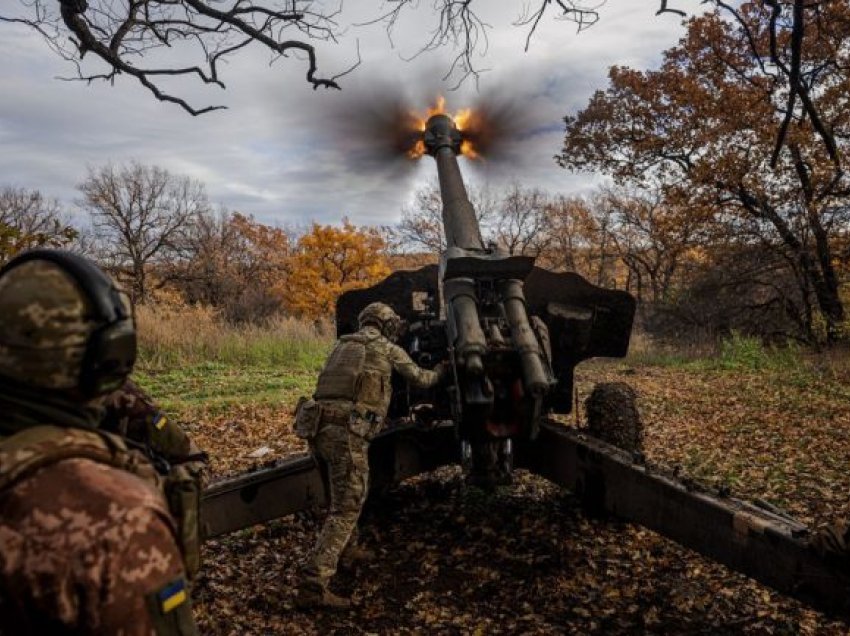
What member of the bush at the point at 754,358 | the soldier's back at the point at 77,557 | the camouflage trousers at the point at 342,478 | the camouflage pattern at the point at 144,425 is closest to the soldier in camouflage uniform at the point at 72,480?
the soldier's back at the point at 77,557

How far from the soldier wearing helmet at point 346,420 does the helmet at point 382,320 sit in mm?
162

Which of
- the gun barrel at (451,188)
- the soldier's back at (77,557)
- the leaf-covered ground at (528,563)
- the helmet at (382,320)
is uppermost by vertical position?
the gun barrel at (451,188)

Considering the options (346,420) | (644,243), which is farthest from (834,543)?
(644,243)

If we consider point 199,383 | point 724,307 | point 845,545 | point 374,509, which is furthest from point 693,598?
point 724,307

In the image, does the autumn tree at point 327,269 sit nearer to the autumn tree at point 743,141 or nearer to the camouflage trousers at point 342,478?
the autumn tree at point 743,141

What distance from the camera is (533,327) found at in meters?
4.87

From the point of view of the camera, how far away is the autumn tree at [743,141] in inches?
619

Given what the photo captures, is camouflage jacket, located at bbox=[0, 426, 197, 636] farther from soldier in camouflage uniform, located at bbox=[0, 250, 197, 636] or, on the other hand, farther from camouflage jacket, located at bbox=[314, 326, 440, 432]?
camouflage jacket, located at bbox=[314, 326, 440, 432]

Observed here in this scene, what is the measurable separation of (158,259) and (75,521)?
39.6m

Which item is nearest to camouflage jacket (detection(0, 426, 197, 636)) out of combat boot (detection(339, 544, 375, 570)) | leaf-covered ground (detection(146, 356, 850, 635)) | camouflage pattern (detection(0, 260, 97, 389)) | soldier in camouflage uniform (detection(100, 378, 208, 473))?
camouflage pattern (detection(0, 260, 97, 389))

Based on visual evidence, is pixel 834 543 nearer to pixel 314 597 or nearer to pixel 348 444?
pixel 348 444

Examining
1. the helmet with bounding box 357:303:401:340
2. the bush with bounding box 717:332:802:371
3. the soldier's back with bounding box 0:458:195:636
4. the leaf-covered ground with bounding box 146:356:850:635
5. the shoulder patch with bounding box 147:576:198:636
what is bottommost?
the leaf-covered ground with bounding box 146:356:850:635

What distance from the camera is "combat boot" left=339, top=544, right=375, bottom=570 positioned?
4.79 meters

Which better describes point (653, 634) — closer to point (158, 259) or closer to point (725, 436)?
point (725, 436)
